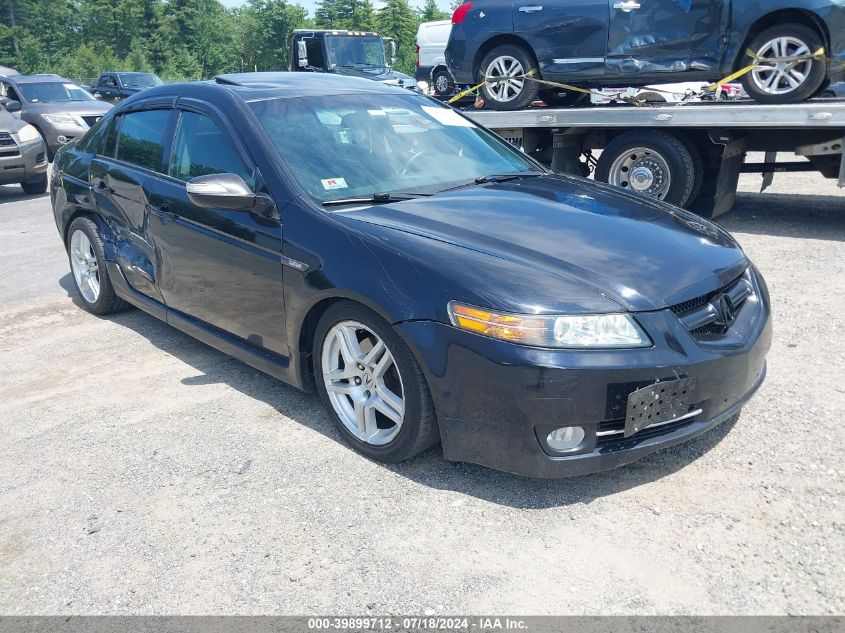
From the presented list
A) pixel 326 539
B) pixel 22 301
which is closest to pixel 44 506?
pixel 326 539

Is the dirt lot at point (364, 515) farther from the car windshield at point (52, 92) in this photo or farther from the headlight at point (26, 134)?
the car windshield at point (52, 92)

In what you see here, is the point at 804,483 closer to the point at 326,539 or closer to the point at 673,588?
the point at 673,588

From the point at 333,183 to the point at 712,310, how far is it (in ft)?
5.89

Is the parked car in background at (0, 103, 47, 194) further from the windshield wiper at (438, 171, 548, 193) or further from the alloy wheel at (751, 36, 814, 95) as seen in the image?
the alloy wheel at (751, 36, 814, 95)

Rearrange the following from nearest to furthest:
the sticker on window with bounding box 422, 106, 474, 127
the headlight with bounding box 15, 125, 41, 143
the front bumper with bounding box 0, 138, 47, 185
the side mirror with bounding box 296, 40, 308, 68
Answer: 1. the sticker on window with bounding box 422, 106, 474, 127
2. the front bumper with bounding box 0, 138, 47, 185
3. the headlight with bounding box 15, 125, 41, 143
4. the side mirror with bounding box 296, 40, 308, 68

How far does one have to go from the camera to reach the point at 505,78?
9.05 metres

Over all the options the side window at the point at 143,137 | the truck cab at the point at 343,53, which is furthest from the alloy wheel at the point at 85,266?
the truck cab at the point at 343,53

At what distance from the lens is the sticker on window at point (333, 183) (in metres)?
3.57

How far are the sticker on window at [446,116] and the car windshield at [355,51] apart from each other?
1590cm

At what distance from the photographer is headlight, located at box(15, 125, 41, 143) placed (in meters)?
11.2

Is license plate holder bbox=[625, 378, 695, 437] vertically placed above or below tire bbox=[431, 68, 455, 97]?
below

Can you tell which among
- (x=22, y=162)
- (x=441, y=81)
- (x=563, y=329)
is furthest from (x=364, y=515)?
(x=441, y=81)

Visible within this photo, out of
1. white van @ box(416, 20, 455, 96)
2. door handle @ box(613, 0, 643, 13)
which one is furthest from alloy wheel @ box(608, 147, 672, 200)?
white van @ box(416, 20, 455, 96)

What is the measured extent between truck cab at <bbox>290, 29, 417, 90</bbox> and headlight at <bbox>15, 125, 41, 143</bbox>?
835 centimetres
